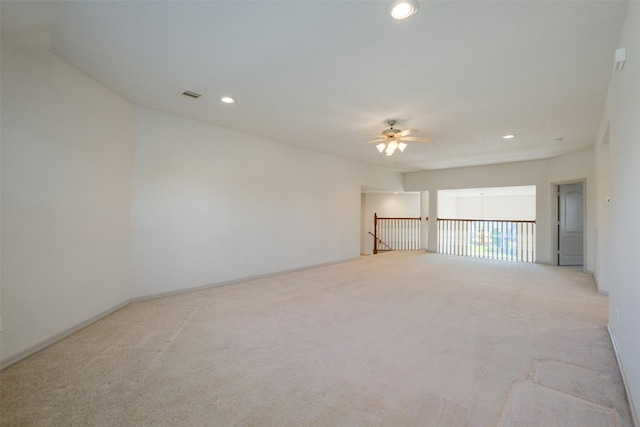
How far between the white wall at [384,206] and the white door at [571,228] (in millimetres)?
5014

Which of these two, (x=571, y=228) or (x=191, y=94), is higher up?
(x=191, y=94)

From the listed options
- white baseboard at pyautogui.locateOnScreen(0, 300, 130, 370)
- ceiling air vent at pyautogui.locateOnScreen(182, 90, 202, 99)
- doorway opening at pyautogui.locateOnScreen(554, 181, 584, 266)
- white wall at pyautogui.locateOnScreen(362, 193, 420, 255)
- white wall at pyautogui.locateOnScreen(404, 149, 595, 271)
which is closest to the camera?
white baseboard at pyautogui.locateOnScreen(0, 300, 130, 370)

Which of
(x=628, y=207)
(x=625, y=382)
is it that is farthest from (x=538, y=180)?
(x=625, y=382)

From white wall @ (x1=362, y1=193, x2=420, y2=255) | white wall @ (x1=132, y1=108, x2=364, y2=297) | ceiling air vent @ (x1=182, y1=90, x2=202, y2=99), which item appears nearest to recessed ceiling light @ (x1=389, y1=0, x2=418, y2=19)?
ceiling air vent @ (x1=182, y1=90, x2=202, y2=99)

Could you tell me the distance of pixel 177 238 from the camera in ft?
14.3

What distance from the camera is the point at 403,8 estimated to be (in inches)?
79.6

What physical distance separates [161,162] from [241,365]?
3.20 metres

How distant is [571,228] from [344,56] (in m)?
7.66

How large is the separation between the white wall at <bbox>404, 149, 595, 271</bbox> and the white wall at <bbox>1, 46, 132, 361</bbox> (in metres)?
8.32

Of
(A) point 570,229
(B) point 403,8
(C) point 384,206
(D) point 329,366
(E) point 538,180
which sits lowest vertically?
(D) point 329,366

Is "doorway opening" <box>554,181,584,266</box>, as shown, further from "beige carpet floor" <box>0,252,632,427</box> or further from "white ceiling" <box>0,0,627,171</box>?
"beige carpet floor" <box>0,252,632,427</box>

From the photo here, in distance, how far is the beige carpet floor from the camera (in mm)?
1811

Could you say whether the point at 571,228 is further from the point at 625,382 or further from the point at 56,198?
the point at 56,198

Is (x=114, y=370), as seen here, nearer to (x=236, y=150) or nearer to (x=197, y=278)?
(x=197, y=278)
